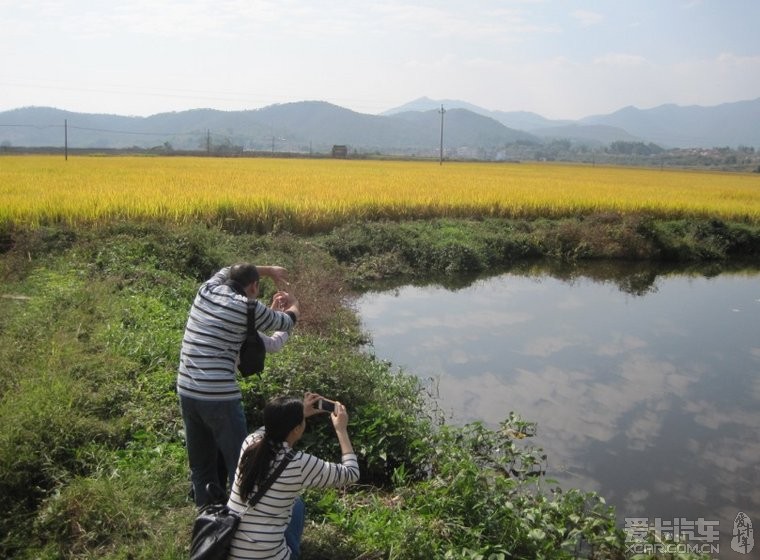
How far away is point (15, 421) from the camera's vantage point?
4.34 m

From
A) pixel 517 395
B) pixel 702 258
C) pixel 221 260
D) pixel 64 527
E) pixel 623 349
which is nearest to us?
pixel 64 527

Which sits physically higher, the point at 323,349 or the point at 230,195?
the point at 230,195

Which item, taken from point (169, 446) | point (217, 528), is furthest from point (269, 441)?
point (169, 446)

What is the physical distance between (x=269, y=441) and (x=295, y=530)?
64 cm

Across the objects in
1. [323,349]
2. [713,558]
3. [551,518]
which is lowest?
[713,558]

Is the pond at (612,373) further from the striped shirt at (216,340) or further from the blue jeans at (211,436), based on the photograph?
the striped shirt at (216,340)

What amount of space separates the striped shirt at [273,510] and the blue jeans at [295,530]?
16cm

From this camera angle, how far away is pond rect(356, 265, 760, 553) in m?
5.36

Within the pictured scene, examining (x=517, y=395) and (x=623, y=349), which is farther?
(x=623, y=349)

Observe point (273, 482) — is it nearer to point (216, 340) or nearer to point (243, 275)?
point (216, 340)

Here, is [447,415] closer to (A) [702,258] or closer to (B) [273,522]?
(B) [273,522]

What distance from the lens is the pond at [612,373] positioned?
5355 millimetres

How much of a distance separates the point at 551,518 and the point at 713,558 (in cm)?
124

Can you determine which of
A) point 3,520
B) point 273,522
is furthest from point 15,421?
point 273,522
